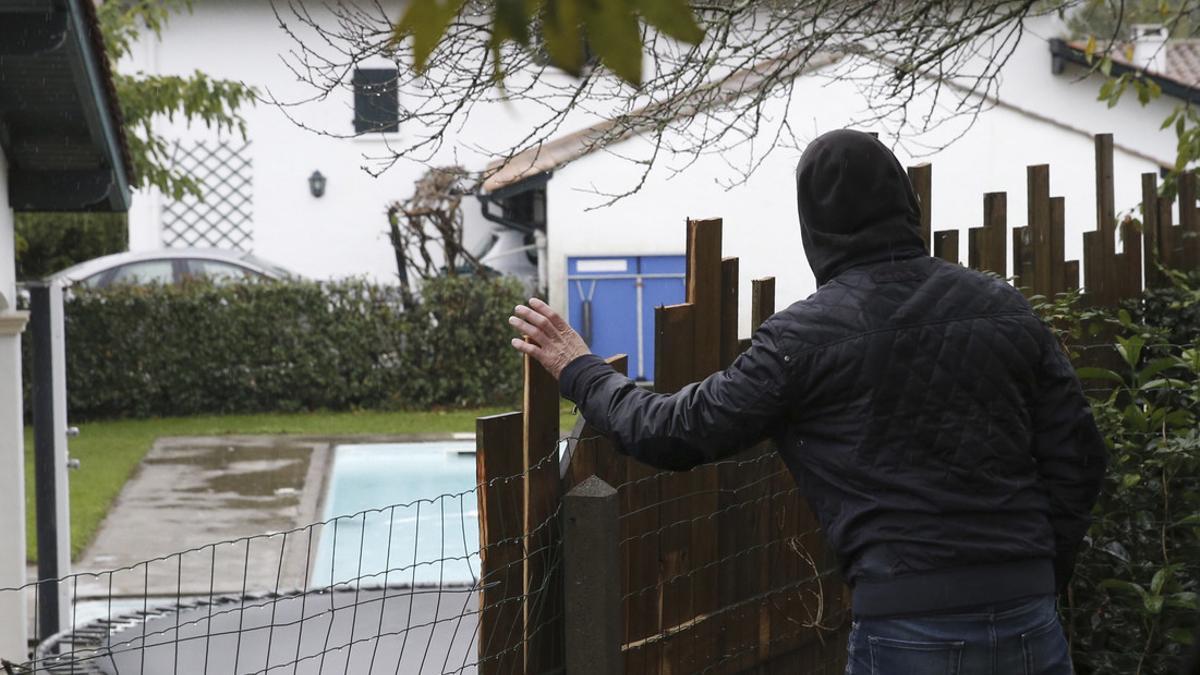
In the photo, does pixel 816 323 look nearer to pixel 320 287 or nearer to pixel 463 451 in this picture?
pixel 463 451

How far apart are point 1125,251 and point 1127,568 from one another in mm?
1764

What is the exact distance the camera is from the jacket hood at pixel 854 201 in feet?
8.83

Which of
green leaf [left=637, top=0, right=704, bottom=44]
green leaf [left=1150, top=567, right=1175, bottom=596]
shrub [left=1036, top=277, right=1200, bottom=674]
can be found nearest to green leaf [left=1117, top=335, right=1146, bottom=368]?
shrub [left=1036, top=277, right=1200, bottom=674]

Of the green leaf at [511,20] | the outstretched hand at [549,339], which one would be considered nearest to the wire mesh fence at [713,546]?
the outstretched hand at [549,339]

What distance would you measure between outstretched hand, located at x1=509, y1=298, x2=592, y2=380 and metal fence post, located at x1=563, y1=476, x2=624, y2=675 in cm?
31

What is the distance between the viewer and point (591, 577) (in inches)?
124

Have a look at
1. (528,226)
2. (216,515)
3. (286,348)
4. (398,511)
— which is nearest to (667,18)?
(216,515)

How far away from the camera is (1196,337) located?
505 centimetres

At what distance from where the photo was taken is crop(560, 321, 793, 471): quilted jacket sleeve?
2623 millimetres

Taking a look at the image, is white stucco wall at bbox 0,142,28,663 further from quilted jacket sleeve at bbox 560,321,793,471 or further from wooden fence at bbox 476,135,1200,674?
quilted jacket sleeve at bbox 560,321,793,471

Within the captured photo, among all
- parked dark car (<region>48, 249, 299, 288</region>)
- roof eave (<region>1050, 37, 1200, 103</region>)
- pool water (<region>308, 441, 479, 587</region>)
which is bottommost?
pool water (<region>308, 441, 479, 587</region>)

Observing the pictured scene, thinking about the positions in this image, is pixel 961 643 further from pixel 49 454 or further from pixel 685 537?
pixel 49 454

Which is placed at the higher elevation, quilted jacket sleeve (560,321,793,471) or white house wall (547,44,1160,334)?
white house wall (547,44,1160,334)

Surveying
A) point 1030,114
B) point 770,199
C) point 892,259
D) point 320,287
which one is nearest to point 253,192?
point 320,287
